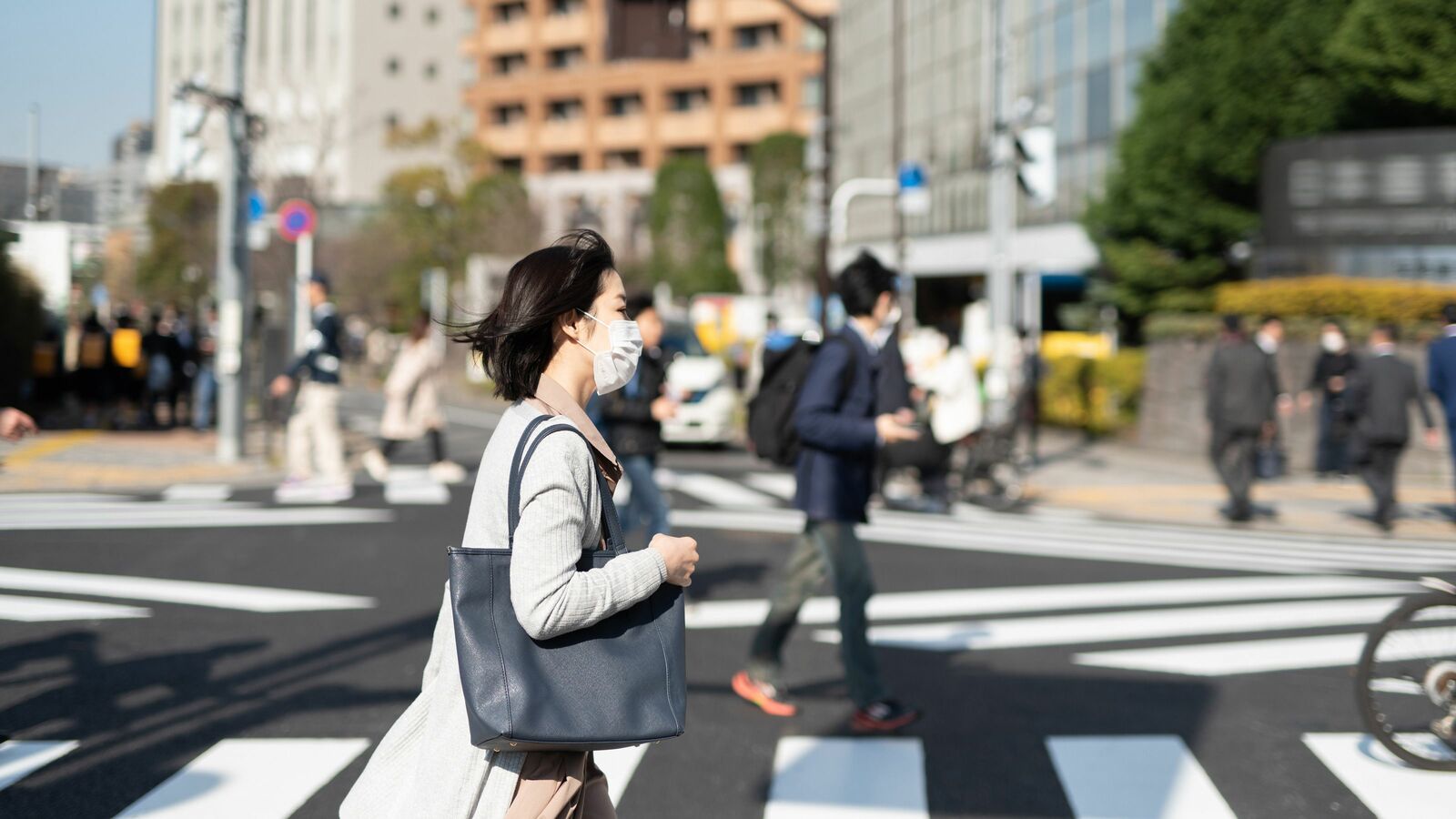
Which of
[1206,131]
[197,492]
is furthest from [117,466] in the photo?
[1206,131]

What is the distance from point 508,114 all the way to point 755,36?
1592 cm

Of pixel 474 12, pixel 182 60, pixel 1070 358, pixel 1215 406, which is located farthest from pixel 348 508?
pixel 182 60

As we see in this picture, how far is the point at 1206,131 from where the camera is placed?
1101 inches

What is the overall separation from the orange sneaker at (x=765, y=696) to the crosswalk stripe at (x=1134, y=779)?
3.47 feet

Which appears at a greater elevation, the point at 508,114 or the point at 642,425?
the point at 508,114

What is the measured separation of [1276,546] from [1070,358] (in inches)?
565

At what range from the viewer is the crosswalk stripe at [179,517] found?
1129cm

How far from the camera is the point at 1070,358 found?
1026 inches

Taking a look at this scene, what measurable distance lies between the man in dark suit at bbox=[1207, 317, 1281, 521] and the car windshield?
32.1ft

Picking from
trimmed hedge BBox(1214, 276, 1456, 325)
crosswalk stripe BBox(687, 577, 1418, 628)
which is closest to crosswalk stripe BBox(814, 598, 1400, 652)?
crosswalk stripe BBox(687, 577, 1418, 628)

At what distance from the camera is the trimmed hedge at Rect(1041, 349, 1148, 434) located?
77.8 feet

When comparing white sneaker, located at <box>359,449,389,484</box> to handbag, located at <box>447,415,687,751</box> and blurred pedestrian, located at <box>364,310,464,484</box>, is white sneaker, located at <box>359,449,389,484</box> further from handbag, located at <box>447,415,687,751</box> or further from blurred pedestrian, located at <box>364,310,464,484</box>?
handbag, located at <box>447,415,687,751</box>

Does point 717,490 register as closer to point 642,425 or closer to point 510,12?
point 642,425

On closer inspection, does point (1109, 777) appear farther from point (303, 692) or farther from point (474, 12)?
point (474, 12)
